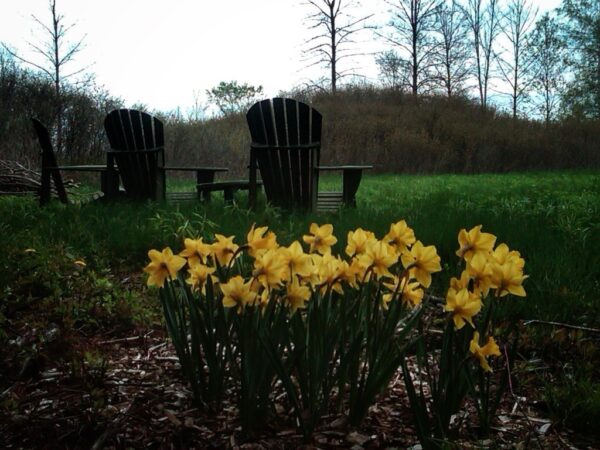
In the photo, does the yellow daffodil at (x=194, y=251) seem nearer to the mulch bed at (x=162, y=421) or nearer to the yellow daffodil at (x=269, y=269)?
the yellow daffodil at (x=269, y=269)

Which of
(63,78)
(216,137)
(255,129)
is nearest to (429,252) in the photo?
(255,129)

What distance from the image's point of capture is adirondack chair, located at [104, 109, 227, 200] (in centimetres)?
659

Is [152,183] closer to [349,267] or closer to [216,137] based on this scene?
[349,267]

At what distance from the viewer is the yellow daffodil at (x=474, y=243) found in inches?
57.6

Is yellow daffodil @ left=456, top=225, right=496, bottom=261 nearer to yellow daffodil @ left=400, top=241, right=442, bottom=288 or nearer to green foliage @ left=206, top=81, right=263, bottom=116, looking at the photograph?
yellow daffodil @ left=400, top=241, right=442, bottom=288

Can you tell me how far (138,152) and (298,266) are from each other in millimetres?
5448

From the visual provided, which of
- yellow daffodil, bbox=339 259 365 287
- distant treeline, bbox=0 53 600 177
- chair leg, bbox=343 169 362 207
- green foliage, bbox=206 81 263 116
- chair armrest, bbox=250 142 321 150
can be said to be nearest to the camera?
yellow daffodil, bbox=339 259 365 287

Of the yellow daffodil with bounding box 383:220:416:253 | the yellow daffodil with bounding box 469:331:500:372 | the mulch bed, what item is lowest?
the mulch bed

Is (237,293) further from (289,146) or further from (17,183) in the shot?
(17,183)

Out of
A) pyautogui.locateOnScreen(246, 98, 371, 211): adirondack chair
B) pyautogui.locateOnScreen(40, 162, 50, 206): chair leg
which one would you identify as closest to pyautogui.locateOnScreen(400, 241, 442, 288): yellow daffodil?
pyautogui.locateOnScreen(246, 98, 371, 211): adirondack chair

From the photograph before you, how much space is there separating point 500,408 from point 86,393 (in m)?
1.29

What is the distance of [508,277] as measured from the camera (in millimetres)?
1393

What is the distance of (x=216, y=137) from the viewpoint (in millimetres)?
15039

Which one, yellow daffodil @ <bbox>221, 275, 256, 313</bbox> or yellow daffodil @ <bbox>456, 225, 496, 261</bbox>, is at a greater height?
yellow daffodil @ <bbox>456, 225, 496, 261</bbox>
